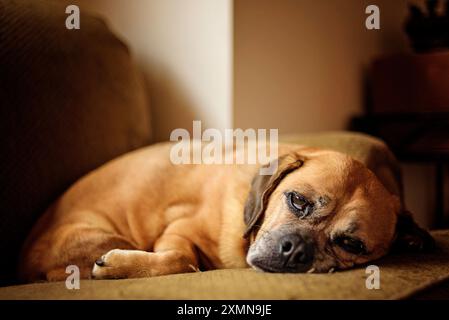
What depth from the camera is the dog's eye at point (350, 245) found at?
148 centimetres

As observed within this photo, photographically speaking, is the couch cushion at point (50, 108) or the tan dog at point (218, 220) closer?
the tan dog at point (218, 220)

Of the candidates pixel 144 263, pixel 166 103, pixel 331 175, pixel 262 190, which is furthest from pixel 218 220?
pixel 166 103

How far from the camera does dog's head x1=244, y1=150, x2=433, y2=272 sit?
56.6 inches

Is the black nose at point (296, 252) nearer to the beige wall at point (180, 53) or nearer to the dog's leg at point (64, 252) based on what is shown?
the dog's leg at point (64, 252)

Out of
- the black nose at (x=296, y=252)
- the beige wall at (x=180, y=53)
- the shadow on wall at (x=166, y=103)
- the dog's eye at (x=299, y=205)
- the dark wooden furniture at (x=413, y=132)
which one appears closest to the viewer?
the black nose at (x=296, y=252)

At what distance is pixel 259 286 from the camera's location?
3.72 ft

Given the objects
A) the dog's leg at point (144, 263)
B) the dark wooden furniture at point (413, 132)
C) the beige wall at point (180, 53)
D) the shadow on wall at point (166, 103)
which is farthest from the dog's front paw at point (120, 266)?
the dark wooden furniture at point (413, 132)

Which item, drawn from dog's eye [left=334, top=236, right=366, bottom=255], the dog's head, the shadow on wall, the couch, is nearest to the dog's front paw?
the couch

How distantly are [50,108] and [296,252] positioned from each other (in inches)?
45.8

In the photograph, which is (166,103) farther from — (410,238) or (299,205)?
(410,238)

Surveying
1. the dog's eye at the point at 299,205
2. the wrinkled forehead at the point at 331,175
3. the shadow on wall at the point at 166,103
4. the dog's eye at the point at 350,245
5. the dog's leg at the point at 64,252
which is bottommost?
the dog's leg at the point at 64,252

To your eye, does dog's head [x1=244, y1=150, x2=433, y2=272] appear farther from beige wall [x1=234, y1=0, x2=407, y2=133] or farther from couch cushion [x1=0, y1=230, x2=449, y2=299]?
beige wall [x1=234, y1=0, x2=407, y2=133]
